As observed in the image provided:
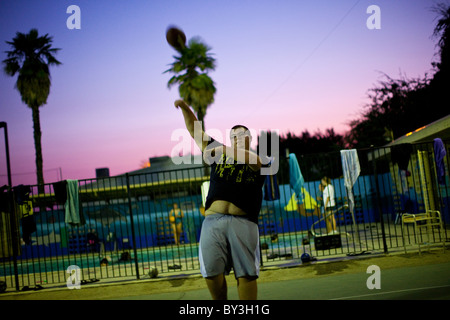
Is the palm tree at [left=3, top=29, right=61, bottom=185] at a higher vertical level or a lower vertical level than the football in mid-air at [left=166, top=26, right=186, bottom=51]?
higher

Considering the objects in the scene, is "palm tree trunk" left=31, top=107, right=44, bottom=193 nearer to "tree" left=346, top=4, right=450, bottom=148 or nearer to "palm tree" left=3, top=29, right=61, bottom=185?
"palm tree" left=3, top=29, right=61, bottom=185

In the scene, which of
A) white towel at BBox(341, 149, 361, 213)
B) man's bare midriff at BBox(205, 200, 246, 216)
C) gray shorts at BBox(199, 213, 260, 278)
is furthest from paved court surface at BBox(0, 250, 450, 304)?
white towel at BBox(341, 149, 361, 213)

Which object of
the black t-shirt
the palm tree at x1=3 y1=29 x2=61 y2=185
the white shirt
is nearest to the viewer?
the black t-shirt

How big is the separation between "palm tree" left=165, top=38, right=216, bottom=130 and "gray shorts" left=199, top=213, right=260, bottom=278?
21.6m

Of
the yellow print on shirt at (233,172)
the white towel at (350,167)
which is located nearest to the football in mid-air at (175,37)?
the yellow print on shirt at (233,172)

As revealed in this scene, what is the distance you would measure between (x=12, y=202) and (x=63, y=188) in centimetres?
128

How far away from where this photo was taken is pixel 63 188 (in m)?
9.26

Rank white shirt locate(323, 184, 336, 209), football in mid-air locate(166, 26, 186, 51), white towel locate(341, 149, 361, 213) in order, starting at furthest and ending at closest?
white shirt locate(323, 184, 336, 209) < white towel locate(341, 149, 361, 213) < football in mid-air locate(166, 26, 186, 51)

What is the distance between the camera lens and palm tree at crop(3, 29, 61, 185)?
24078 mm

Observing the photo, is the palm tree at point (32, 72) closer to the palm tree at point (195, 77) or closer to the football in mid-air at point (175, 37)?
the palm tree at point (195, 77)

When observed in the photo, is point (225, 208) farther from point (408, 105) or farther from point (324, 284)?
point (408, 105)

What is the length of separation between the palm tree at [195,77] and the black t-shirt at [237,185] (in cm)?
2135
